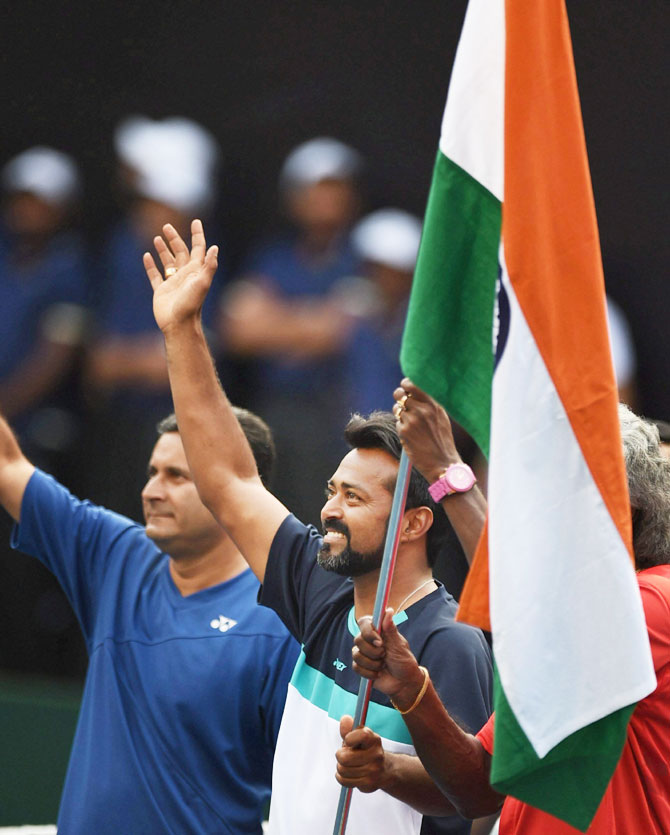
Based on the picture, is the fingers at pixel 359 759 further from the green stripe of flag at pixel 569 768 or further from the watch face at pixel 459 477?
the watch face at pixel 459 477

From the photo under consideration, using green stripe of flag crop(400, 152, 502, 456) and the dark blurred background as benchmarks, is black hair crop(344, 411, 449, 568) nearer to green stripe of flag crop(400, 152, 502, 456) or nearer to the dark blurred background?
green stripe of flag crop(400, 152, 502, 456)

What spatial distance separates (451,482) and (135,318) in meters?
3.77

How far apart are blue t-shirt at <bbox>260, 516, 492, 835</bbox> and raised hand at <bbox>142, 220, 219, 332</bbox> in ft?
1.70

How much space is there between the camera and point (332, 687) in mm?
2883

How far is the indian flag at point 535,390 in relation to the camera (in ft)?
7.61

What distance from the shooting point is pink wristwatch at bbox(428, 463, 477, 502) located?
8.95 feet

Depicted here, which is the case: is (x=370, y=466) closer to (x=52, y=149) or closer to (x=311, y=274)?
(x=311, y=274)

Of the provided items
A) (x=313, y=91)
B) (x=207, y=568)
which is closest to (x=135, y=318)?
(x=313, y=91)

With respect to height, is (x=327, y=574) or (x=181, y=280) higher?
(x=181, y=280)

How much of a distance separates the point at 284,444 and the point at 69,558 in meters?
2.02

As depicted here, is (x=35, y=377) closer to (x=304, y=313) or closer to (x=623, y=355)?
(x=304, y=313)

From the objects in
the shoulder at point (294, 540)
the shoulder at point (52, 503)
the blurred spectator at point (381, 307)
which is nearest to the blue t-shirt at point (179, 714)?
the shoulder at point (52, 503)

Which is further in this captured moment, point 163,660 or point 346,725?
point 163,660

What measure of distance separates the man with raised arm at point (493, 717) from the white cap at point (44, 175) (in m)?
4.35
